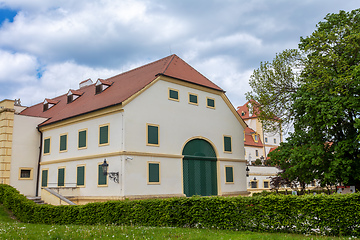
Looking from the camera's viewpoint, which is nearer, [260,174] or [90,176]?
[90,176]

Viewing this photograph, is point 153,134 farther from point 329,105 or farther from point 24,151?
point 24,151

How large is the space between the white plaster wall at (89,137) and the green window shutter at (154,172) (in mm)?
2575

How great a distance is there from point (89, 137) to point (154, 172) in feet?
18.3

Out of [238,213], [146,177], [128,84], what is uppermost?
[128,84]

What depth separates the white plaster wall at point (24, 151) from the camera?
2875cm

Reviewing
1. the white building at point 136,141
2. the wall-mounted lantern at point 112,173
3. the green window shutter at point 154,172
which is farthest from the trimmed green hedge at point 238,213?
the green window shutter at point 154,172

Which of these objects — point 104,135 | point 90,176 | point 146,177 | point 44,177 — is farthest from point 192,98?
point 44,177

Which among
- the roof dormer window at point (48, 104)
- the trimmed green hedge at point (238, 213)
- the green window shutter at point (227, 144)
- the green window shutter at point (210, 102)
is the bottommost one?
the trimmed green hedge at point (238, 213)

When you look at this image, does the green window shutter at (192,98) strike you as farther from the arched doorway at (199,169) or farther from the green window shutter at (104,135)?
the green window shutter at (104,135)

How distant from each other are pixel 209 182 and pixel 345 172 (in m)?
10.4

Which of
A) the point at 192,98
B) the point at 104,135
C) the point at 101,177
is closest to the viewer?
the point at 101,177

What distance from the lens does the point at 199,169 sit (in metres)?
26.5

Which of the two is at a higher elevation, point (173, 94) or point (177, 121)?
point (173, 94)

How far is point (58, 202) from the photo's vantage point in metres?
22.8
